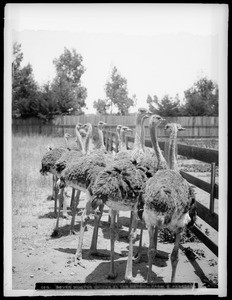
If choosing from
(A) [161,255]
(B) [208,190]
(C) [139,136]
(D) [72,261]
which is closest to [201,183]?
(B) [208,190]

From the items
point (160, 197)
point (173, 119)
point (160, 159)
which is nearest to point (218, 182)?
point (160, 159)

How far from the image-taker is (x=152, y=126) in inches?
235

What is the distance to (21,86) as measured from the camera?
5.82 m

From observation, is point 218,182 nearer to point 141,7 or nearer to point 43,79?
point 141,7

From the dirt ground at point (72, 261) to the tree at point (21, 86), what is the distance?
1516mm

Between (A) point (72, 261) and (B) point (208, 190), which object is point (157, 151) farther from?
(A) point (72, 261)

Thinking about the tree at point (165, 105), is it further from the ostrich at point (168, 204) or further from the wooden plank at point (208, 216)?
the ostrich at point (168, 204)

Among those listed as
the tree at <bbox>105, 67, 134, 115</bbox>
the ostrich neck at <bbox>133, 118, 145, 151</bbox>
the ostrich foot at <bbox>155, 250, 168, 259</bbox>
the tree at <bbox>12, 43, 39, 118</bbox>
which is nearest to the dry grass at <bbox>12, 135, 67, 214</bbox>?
the tree at <bbox>12, 43, 39, 118</bbox>

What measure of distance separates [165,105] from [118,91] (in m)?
2.00

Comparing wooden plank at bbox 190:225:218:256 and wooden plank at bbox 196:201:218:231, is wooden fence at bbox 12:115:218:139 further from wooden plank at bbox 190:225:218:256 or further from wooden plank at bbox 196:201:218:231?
wooden plank at bbox 190:225:218:256

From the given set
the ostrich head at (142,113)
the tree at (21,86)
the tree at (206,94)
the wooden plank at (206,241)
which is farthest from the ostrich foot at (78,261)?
the ostrich head at (142,113)

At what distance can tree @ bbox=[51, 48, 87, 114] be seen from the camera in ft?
19.3

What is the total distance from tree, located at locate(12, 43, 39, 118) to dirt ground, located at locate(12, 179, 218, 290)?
1516 millimetres

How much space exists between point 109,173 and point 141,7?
219 cm
